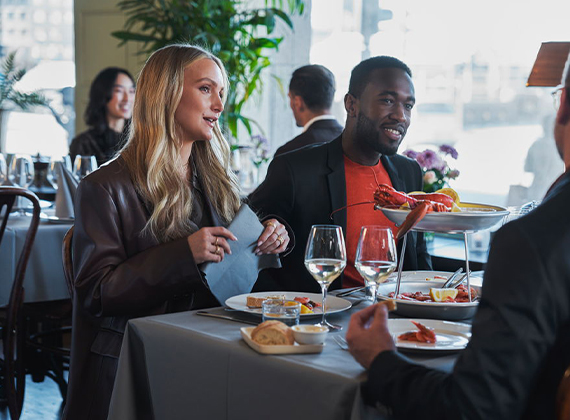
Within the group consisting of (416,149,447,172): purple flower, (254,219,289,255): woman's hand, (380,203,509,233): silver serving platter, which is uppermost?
(416,149,447,172): purple flower

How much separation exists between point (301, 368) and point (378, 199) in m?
0.72

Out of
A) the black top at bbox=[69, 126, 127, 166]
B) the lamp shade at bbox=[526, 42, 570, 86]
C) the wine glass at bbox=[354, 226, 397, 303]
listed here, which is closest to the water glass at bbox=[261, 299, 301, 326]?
the wine glass at bbox=[354, 226, 397, 303]

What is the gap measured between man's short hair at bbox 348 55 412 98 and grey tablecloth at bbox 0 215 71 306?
4.62 feet

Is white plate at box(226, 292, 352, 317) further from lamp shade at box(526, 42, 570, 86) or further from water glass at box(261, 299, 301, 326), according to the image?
lamp shade at box(526, 42, 570, 86)

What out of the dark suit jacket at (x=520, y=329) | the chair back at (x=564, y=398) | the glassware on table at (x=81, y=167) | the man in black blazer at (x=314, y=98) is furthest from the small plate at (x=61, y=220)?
the chair back at (x=564, y=398)

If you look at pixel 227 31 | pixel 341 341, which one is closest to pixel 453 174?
pixel 341 341

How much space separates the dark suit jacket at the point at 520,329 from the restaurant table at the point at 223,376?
19 cm

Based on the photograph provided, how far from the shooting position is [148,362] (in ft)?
5.12

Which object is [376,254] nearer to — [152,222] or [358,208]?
[152,222]

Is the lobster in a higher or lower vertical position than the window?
lower

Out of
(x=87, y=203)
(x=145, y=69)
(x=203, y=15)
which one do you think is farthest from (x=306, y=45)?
(x=87, y=203)

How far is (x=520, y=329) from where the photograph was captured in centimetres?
103

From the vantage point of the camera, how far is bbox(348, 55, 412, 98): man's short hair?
2.56 meters

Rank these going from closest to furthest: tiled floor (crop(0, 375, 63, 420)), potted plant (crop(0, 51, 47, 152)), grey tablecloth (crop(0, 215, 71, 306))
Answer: grey tablecloth (crop(0, 215, 71, 306)) < tiled floor (crop(0, 375, 63, 420)) < potted plant (crop(0, 51, 47, 152))
